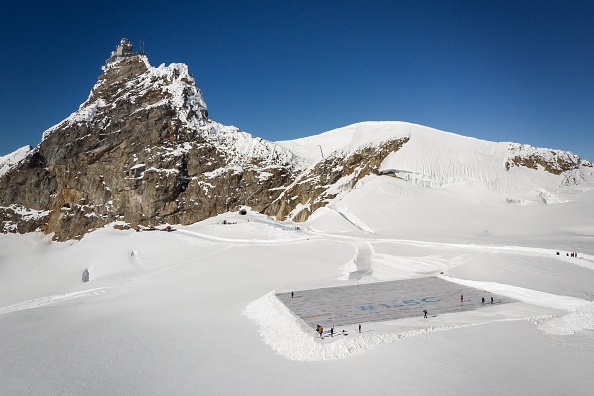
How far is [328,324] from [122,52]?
268ft

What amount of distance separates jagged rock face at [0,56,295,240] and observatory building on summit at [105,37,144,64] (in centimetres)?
875

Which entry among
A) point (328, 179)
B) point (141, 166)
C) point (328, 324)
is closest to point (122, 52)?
point (141, 166)

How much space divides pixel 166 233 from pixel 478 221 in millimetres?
37896

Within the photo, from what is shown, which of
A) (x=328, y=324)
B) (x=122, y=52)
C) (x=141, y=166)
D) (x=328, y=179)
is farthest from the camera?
(x=122, y=52)

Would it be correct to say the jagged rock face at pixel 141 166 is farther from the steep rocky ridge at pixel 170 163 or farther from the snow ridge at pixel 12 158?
the snow ridge at pixel 12 158

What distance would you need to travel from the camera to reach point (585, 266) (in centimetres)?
2184

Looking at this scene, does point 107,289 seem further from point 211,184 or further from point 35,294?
point 211,184

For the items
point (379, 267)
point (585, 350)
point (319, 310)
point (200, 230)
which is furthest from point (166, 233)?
point (585, 350)

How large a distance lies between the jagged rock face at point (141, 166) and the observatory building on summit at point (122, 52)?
8.75 m

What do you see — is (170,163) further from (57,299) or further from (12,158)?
(57,299)

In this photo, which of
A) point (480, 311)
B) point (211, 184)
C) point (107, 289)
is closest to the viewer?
point (480, 311)

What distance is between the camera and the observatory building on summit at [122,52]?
257 feet

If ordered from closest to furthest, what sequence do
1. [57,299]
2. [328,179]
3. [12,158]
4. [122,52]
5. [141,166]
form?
[57,299] < [328,179] < [141,166] < [12,158] < [122,52]

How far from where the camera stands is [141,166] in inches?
2564
